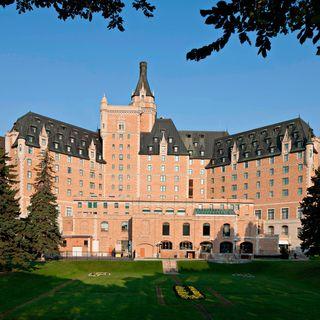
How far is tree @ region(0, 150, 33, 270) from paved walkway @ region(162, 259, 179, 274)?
20.8 m

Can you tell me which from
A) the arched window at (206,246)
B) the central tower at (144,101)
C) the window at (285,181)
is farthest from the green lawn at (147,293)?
the central tower at (144,101)

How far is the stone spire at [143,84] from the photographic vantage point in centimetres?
13325

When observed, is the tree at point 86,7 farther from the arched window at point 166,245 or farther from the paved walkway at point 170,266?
the arched window at point 166,245

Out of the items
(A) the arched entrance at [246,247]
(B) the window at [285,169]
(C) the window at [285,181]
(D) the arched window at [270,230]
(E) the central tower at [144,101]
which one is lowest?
(A) the arched entrance at [246,247]

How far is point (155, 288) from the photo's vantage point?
4869 centimetres

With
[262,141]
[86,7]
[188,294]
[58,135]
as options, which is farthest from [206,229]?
[86,7]

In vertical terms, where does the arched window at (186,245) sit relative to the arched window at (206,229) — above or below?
below

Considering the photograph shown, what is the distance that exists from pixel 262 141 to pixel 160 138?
26.5 m

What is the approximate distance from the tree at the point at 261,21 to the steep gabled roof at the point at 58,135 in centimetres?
9995

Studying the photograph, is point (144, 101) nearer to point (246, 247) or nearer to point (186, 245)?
point (186, 245)

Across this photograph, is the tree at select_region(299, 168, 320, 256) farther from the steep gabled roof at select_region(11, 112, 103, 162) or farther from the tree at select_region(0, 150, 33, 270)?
the steep gabled roof at select_region(11, 112, 103, 162)

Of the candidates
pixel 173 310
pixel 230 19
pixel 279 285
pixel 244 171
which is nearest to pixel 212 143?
pixel 244 171

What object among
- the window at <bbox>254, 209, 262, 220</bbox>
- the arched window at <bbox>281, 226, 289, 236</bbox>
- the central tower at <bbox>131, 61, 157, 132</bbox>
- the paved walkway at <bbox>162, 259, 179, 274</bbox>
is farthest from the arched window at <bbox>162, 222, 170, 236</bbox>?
the central tower at <bbox>131, 61, 157, 132</bbox>

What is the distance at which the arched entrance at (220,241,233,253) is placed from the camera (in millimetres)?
95000
